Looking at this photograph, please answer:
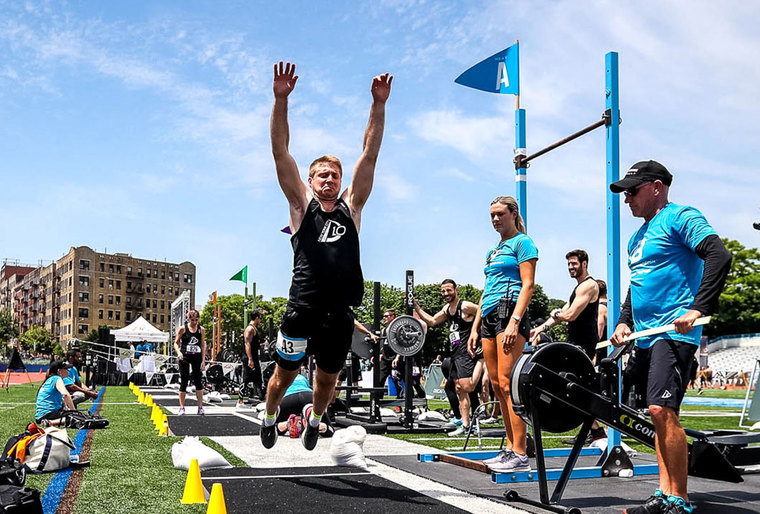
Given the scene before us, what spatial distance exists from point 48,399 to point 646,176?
8.66m

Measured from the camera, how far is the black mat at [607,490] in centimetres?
426

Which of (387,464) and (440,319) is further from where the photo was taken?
(440,319)

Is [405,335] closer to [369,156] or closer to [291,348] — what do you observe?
[291,348]

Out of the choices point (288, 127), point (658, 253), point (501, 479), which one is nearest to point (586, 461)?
point (501, 479)

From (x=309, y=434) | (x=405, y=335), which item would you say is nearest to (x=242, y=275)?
(x=405, y=335)

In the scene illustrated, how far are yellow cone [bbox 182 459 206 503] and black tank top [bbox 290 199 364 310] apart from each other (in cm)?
125

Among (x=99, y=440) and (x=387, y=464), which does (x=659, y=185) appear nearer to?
(x=387, y=464)

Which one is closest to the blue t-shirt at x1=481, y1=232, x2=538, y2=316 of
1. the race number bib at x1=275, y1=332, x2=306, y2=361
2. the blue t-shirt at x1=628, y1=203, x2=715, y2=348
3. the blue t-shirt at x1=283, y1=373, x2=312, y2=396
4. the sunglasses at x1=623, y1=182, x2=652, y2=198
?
the sunglasses at x1=623, y1=182, x2=652, y2=198

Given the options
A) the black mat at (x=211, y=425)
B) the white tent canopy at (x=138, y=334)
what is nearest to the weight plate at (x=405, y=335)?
the black mat at (x=211, y=425)

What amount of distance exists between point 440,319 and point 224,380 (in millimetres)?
13083

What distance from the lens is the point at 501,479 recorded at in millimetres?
4977

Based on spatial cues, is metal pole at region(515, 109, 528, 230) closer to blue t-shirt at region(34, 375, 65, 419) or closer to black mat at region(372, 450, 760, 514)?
black mat at region(372, 450, 760, 514)

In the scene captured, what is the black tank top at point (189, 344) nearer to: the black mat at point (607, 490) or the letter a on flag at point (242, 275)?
the black mat at point (607, 490)

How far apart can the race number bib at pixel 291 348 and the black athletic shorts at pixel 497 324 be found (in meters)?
1.57
